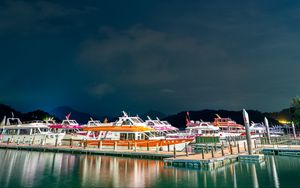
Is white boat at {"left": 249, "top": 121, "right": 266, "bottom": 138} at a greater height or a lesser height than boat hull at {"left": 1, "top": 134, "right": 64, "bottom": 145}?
greater

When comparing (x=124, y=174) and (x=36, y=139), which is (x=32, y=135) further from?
(x=124, y=174)

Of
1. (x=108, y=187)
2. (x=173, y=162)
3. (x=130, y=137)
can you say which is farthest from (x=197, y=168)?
(x=130, y=137)

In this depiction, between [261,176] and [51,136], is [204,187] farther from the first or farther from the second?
[51,136]

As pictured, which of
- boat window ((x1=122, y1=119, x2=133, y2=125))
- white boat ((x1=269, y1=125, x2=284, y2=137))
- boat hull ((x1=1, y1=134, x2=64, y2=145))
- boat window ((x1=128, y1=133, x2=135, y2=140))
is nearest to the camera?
boat window ((x1=128, y1=133, x2=135, y2=140))

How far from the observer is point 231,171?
20812 millimetres

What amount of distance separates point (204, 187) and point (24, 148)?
121 ft

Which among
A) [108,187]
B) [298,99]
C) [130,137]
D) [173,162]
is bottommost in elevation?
[108,187]

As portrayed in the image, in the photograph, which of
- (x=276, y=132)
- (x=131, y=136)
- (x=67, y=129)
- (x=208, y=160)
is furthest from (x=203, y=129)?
(x=67, y=129)

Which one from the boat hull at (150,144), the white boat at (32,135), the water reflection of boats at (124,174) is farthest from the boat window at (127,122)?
the white boat at (32,135)

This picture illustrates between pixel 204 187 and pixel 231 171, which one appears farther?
pixel 231 171

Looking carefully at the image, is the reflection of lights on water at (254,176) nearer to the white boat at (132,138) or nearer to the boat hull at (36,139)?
the white boat at (132,138)

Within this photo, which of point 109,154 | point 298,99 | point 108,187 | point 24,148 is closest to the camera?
point 108,187

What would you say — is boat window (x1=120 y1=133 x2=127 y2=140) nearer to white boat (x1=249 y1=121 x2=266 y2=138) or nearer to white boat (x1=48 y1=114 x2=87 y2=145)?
white boat (x1=48 y1=114 x2=87 y2=145)

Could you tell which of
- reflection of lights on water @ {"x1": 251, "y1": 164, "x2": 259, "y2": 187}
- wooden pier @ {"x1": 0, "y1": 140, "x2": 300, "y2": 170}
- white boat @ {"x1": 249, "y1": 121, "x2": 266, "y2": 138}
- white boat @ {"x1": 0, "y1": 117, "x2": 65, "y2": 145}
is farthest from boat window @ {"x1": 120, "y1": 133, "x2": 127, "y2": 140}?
white boat @ {"x1": 249, "y1": 121, "x2": 266, "y2": 138}
